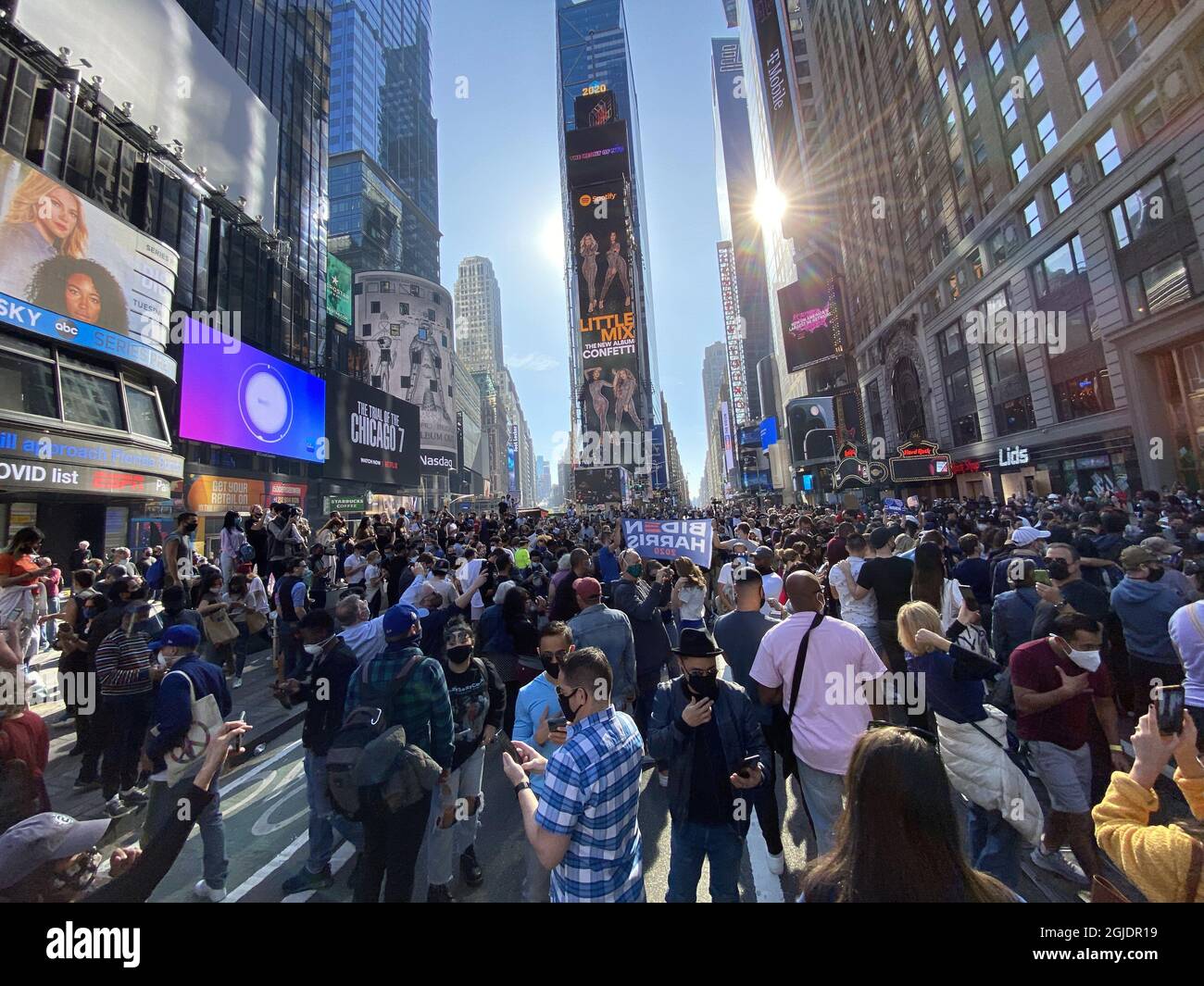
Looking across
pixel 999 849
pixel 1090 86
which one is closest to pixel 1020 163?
pixel 1090 86

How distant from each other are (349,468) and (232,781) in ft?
117

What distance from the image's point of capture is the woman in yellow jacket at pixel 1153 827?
1.63 metres

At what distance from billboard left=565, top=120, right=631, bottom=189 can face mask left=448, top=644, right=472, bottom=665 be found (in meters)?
80.9

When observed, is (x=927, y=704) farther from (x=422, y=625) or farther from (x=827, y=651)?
(x=422, y=625)

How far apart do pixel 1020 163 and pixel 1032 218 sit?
148 inches

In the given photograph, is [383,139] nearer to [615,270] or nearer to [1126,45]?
[615,270]

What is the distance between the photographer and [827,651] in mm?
3420

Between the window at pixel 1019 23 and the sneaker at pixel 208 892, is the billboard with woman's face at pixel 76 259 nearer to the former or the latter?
the sneaker at pixel 208 892

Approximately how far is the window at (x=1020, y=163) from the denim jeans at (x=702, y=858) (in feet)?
123

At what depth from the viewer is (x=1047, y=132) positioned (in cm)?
2566

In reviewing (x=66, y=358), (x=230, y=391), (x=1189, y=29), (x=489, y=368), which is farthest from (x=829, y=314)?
(x=489, y=368)

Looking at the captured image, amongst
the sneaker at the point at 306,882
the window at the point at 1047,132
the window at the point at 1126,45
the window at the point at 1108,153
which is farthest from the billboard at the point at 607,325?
the sneaker at the point at 306,882

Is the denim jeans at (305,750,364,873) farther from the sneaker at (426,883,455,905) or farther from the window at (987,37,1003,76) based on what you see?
the window at (987,37,1003,76)

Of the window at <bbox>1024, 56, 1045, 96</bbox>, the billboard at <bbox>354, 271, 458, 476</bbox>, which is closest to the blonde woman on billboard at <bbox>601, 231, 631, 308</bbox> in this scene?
the billboard at <bbox>354, 271, 458, 476</bbox>
